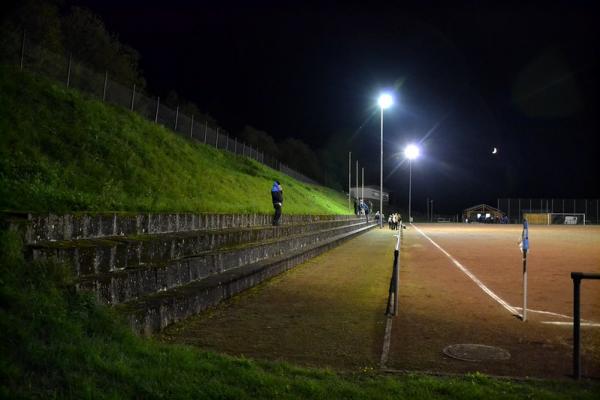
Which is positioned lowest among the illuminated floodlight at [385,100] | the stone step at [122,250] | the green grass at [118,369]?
the green grass at [118,369]

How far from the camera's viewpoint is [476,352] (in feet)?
20.4

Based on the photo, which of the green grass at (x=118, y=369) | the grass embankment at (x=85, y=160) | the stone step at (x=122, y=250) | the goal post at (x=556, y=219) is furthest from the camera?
the goal post at (x=556, y=219)

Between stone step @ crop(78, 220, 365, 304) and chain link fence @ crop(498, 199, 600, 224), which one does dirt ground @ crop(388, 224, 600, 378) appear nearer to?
stone step @ crop(78, 220, 365, 304)

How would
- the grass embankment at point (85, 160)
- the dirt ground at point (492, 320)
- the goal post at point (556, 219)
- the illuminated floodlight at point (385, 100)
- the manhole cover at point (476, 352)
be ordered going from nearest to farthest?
1. the dirt ground at point (492, 320)
2. the manhole cover at point (476, 352)
3. the grass embankment at point (85, 160)
4. the illuminated floodlight at point (385, 100)
5. the goal post at point (556, 219)

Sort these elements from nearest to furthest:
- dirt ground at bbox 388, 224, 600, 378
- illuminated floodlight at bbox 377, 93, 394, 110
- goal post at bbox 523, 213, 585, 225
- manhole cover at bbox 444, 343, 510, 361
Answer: dirt ground at bbox 388, 224, 600, 378
manhole cover at bbox 444, 343, 510, 361
illuminated floodlight at bbox 377, 93, 394, 110
goal post at bbox 523, 213, 585, 225

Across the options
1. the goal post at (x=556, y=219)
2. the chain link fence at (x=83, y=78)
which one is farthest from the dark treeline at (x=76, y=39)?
the goal post at (x=556, y=219)

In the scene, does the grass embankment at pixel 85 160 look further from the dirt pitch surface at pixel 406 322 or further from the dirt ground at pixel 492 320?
the dirt ground at pixel 492 320

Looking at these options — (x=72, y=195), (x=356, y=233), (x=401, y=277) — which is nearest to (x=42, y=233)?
(x=72, y=195)

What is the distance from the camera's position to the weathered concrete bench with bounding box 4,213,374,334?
576cm

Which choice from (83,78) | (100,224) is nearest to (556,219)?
(83,78)

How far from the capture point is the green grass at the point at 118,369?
151 inches

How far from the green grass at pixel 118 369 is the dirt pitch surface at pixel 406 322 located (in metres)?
0.69

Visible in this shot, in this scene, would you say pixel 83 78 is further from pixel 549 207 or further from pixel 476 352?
pixel 549 207

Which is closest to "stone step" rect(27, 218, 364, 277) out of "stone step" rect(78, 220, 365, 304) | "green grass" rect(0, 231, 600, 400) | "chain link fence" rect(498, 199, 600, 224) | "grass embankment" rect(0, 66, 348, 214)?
"stone step" rect(78, 220, 365, 304)
